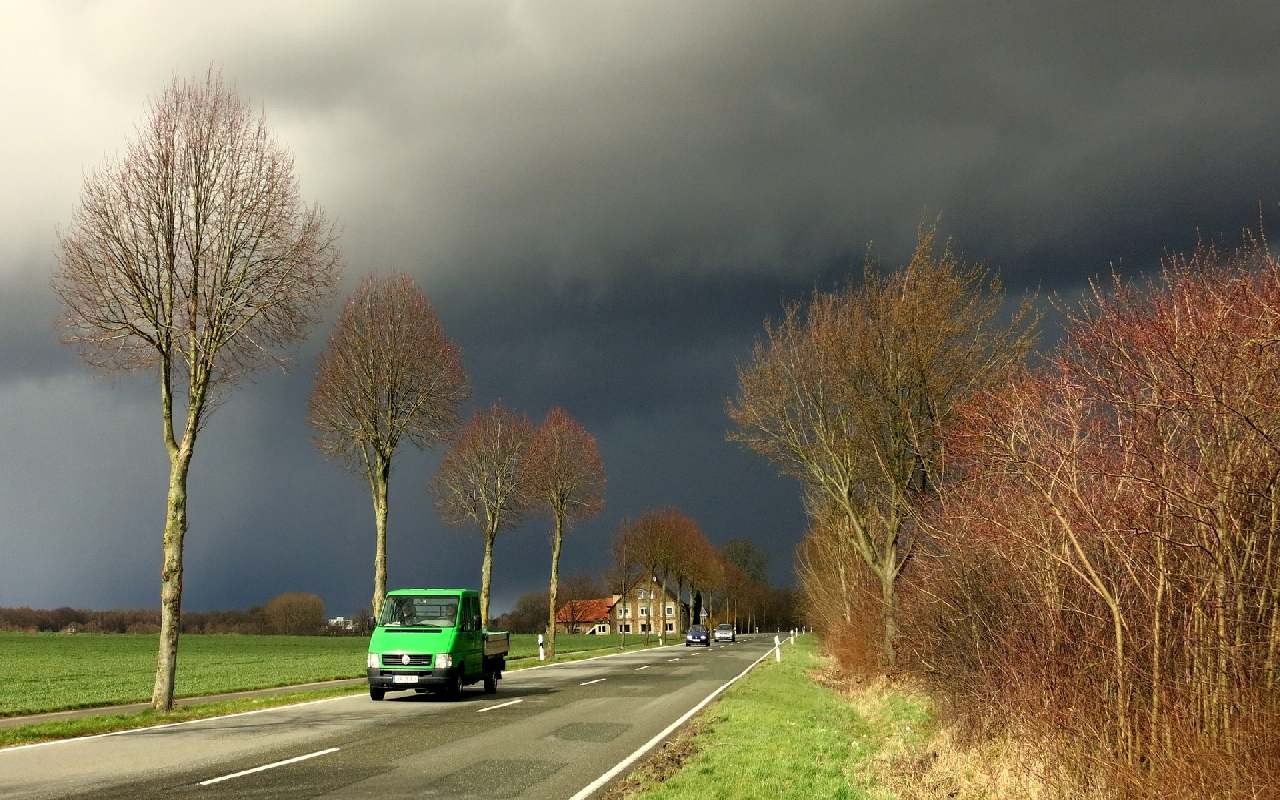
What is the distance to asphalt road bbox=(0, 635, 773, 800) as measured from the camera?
963 centimetres

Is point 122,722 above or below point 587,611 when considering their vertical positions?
above

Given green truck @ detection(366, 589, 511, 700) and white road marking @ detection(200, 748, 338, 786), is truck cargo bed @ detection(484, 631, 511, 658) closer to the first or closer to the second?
green truck @ detection(366, 589, 511, 700)

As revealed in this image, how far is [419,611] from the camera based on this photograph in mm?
20609

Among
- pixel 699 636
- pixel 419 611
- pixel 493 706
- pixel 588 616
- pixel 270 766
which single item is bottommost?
pixel 588 616

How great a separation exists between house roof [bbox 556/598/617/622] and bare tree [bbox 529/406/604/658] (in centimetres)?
8702

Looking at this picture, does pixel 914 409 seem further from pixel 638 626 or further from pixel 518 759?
pixel 638 626

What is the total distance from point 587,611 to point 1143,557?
144 metres

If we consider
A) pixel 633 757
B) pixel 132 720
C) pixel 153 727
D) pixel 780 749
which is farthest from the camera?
pixel 132 720

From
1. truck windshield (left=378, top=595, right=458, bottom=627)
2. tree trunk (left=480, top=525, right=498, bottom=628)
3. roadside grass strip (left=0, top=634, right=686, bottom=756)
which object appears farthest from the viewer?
tree trunk (left=480, top=525, right=498, bottom=628)

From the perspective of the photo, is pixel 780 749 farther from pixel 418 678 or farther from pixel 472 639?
pixel 472 639

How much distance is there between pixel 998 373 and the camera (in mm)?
19719

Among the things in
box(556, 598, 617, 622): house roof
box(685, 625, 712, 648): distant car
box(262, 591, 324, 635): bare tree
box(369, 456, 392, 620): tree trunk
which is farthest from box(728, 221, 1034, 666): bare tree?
box(556, 598, 617, 622): house roof

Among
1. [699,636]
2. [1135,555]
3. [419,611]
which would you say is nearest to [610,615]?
[699,636]

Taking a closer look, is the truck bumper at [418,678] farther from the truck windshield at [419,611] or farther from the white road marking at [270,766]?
the white road marking at [270,766]
